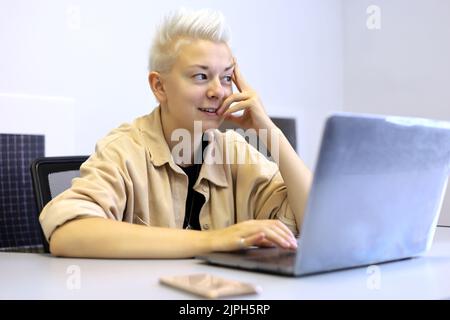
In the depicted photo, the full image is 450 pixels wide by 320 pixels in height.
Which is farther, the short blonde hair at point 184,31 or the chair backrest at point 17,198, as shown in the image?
the chair backrest at point 17,198

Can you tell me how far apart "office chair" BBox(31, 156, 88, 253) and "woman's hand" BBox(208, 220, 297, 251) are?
0.63 m

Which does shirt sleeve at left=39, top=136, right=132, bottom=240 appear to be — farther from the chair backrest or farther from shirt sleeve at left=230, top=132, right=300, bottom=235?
the chair backrest

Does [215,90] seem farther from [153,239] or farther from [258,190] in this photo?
[153,239]

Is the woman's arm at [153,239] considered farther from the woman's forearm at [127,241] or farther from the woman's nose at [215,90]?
the woman's nose at [215,90]

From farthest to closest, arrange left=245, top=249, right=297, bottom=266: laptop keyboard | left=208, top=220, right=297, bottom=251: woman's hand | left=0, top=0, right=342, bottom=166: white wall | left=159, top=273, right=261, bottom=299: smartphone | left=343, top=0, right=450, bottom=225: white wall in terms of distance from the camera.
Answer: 1. left=343, top=0, right=450, bottom=225: white wall
2. left=0, top=0, right=342, bottom=166: white wall
3. left=208, top=220, right=297, bottom=251: woman's hand
4. left=245, top=249, right=297, bottom=266: laptop keyboard
5. left=159, top=273, right=261, bottom=299: smartphone

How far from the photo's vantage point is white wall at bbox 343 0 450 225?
2.85 metres

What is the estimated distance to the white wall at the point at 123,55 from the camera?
2125mm

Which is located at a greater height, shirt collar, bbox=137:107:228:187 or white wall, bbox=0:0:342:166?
white wall, bbox=0:0:342:166

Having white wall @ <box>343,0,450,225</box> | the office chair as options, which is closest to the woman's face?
the office chair

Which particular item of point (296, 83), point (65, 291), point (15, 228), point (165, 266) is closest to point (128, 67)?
point (15, 228)

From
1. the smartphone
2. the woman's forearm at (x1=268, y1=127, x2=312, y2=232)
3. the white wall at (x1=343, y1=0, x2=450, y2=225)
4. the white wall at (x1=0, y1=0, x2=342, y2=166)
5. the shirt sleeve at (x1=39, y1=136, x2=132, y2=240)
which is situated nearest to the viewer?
the smartphone

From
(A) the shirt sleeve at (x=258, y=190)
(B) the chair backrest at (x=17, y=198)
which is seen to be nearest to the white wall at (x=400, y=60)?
(A) the shirt sleeve at (x=258, y=190)

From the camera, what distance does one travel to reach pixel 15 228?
203cm

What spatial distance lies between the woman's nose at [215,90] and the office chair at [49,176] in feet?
1.54
